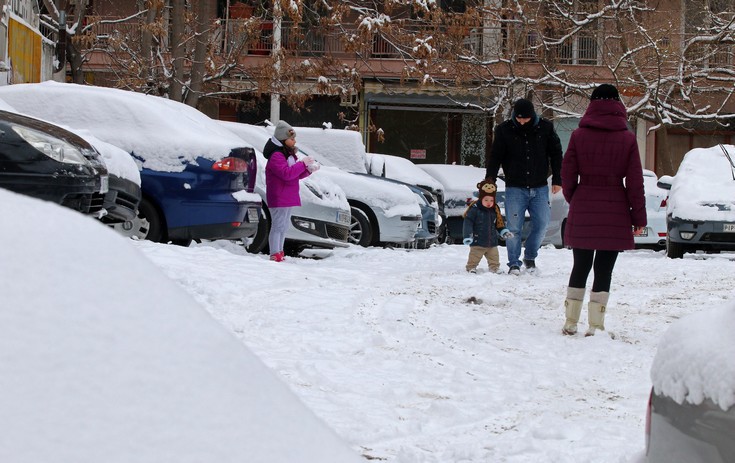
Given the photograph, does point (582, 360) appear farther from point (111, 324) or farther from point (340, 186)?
point (340, 186)

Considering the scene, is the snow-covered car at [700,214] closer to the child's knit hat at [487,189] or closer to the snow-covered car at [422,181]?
the snow-covered car at [422,181]

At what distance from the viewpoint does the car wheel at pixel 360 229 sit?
14750mm

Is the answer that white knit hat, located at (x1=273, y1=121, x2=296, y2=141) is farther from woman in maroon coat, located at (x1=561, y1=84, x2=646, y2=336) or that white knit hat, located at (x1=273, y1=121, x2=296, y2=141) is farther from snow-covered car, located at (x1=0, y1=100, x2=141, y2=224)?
woman in maroon coat, located at (x1=561, y1=84, x2=646, y2=336)

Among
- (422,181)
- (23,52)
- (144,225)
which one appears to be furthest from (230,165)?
(23,52)

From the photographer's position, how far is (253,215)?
1204 cm

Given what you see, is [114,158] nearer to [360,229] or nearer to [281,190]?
[281,190]

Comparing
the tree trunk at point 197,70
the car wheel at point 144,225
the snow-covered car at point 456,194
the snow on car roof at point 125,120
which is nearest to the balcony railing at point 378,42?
the tree trunk at point 197,70

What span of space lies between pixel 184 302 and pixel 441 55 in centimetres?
2450

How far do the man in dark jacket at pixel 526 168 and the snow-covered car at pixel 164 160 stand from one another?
2.46 meters

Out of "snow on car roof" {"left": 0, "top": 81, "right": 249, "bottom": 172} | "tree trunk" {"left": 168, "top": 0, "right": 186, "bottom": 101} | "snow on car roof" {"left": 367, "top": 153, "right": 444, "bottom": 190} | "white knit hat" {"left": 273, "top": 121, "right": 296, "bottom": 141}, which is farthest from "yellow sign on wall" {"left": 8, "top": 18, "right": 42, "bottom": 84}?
"white knit hat" {"left": 273, "top": 121, "right": 296, "bottom": 141}

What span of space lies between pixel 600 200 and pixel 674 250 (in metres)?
8.21

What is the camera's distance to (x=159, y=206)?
11.4 m

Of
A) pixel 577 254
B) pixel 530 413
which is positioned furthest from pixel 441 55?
pixel 530 413

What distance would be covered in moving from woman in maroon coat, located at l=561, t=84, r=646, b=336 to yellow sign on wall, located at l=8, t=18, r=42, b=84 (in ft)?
46.3
